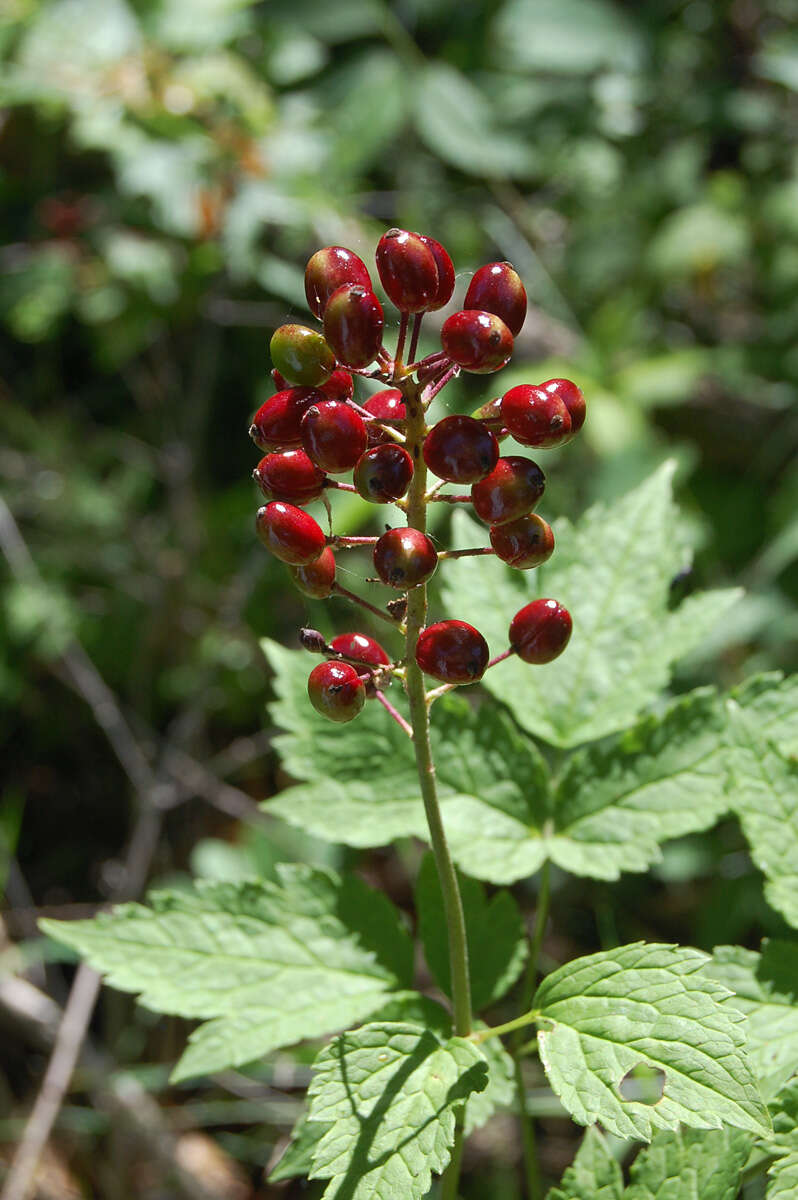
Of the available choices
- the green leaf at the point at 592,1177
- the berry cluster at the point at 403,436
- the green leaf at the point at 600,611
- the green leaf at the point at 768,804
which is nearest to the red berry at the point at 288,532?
the berry cluster at the point at 403,436

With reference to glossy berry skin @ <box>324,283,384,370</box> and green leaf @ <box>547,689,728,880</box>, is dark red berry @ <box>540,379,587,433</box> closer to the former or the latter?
glossy berry skin @ <box>324,283,384,370</box>

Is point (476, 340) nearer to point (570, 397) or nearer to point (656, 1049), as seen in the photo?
point (570, 397)

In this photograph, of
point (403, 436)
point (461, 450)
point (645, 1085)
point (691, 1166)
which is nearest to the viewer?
point (461, 450)

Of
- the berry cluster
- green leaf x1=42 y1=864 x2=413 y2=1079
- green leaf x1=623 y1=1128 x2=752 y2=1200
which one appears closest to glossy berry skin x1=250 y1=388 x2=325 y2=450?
the berry cluster

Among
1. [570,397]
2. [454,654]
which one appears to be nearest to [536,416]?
[570,397]

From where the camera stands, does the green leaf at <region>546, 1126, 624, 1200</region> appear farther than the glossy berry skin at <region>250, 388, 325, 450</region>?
Yes

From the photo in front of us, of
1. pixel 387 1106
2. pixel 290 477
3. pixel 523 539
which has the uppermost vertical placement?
pixel 290 477

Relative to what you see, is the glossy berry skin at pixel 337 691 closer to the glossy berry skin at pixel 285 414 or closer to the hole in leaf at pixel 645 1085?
the glossy berry skin at pixel 285 414
